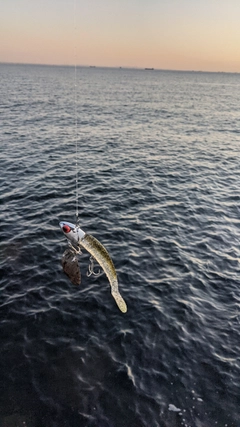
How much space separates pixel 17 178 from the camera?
85.0 ft

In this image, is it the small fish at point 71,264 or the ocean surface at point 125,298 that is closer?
the ocean surface at point 125,298

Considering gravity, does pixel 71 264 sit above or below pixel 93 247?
below

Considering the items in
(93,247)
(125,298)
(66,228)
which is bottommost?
(125,298)

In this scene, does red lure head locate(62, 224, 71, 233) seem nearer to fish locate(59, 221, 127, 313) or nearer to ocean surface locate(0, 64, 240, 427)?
fish locate(59, 221, 127, 313)

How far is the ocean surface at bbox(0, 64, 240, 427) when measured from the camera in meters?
10.0

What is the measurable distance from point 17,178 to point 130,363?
19015mm

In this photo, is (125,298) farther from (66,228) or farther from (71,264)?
(66,228)

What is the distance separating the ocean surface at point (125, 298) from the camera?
10000mm

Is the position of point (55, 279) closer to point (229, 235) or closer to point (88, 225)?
point (88, 225)

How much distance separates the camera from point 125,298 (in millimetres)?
14109

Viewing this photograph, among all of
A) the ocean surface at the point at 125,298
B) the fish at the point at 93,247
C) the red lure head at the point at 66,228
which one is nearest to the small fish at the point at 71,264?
the fish at the point at 93,247

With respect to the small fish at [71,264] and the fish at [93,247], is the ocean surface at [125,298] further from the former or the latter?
the fish at [93,247]

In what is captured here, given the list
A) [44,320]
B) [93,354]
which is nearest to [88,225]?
[44,320]

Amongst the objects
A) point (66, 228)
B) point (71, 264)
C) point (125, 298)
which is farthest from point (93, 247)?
point (125, 298)
